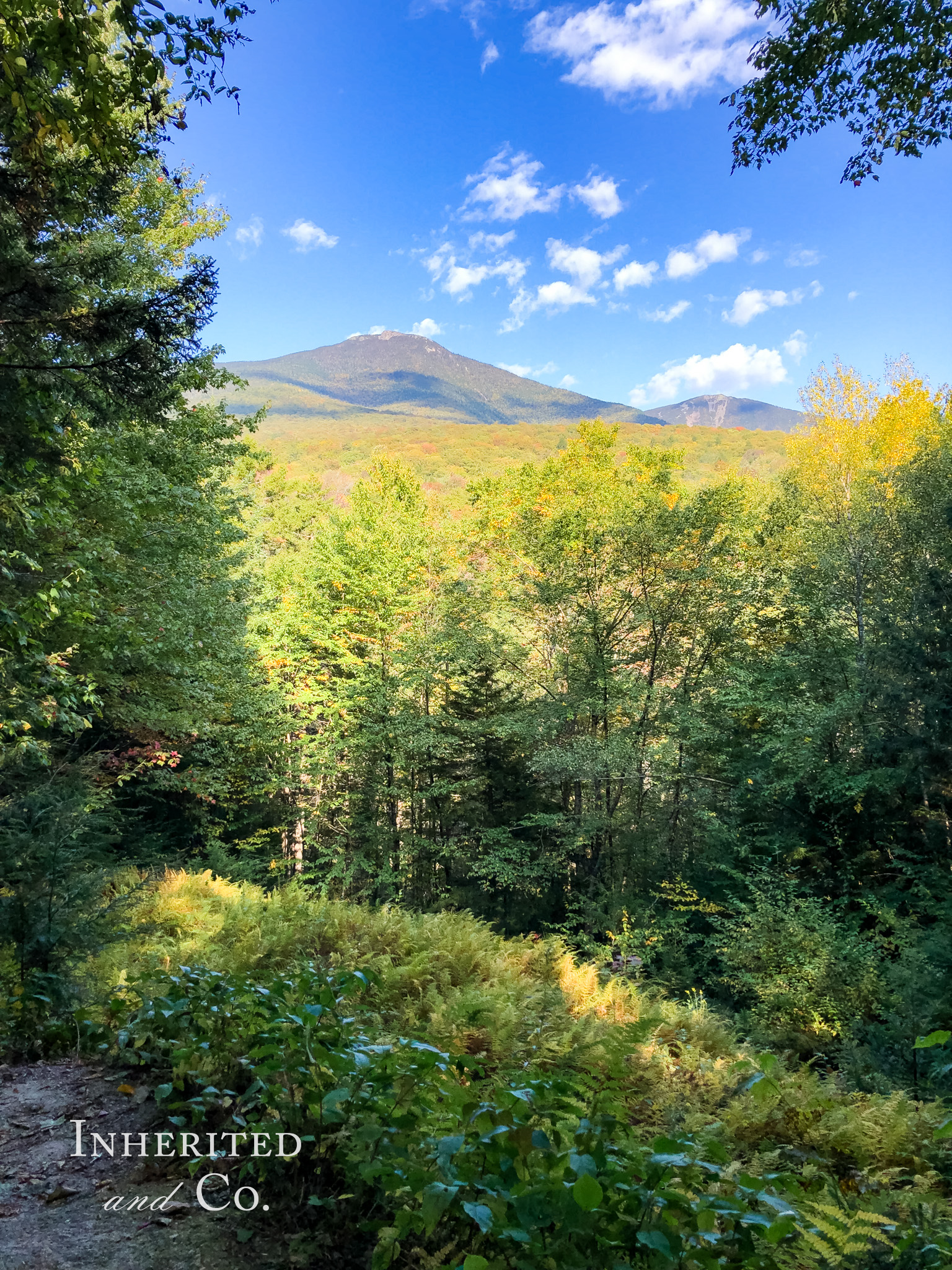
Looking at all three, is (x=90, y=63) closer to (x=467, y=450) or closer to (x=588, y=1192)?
(x=588, y=1192)

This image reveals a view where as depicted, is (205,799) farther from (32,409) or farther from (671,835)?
(32,409)

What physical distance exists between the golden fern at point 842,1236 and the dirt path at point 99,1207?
5.82 feet

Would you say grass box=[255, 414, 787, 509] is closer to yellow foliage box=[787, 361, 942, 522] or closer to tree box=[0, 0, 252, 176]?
yellow foliage box=[787, 361, 942, 522]

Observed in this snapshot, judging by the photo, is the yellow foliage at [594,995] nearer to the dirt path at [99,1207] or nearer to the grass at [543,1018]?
the grass at [543,1018]

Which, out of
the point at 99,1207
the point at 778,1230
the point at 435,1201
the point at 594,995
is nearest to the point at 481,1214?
the point at 435,1201

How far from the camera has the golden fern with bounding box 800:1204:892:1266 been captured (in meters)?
1.82

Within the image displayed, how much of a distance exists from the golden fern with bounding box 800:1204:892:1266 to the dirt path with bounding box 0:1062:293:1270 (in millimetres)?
1775

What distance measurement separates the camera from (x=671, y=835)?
49.8 feet

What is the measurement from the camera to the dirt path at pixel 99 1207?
2.30 meters

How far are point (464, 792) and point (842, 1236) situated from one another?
49.5 ft

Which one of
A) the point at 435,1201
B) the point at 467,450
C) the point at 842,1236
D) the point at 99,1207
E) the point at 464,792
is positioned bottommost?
the point at 464,792

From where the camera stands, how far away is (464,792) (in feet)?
54.9

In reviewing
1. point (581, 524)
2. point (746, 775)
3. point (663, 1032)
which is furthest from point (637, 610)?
point (663, 1032)

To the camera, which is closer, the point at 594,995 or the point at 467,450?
the point at 594,995
